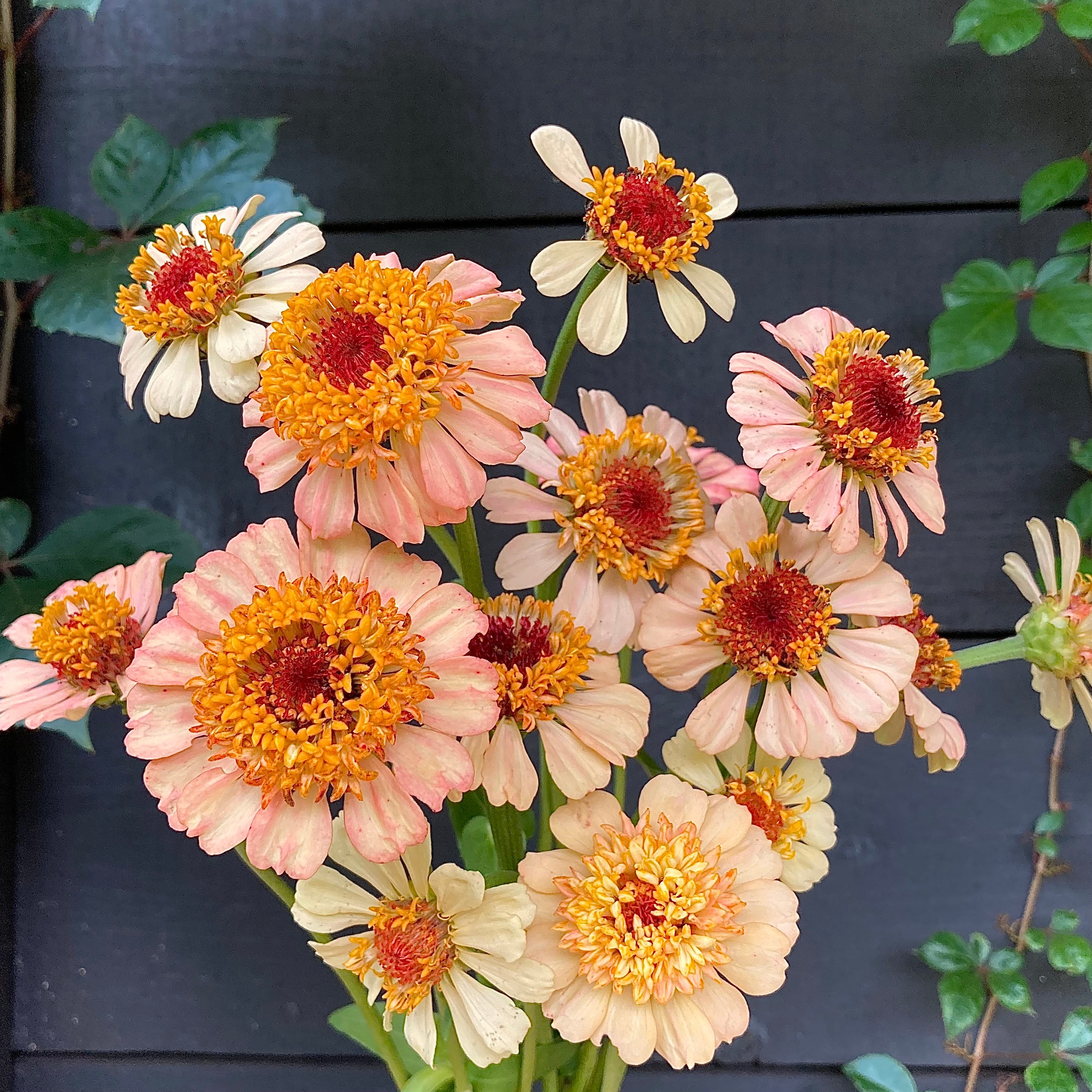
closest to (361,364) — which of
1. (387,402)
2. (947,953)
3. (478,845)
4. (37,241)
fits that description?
(387,402)

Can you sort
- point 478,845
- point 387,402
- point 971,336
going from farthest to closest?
Answer: 1. point 971,336
2. point 478,845
3. point 387,402

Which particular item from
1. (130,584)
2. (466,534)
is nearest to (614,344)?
(466,534)

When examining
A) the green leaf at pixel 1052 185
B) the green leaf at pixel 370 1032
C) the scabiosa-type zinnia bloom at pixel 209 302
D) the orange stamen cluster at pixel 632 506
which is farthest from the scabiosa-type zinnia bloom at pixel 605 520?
the green leaf at pixel 1052 185

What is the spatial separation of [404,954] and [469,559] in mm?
142

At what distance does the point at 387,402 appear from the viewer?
231 mm

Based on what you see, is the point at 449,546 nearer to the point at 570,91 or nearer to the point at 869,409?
the point at 869,409

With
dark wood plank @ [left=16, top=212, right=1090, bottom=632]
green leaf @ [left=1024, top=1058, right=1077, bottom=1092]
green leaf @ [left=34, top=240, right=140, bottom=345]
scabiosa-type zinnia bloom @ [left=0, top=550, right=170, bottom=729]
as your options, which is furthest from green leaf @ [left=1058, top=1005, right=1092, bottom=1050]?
green leaf @ [left=34, top=240, right=140, bottom=345]

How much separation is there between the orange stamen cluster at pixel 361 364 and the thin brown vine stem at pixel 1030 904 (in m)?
0.53

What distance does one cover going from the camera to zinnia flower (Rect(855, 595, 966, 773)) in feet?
1.00

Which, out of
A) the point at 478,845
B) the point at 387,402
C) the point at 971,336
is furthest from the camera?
the point at 971,336

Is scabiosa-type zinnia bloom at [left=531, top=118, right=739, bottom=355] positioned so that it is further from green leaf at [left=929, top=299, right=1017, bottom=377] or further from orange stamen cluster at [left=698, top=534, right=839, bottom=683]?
green leaf at [left=929, top=299, right=1017, bottom=377]

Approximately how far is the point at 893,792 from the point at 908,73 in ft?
1.60

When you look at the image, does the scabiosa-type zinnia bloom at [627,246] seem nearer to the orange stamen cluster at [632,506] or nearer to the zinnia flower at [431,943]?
the orange stamen cluster at [632,506]

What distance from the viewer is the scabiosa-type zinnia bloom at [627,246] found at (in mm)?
291
